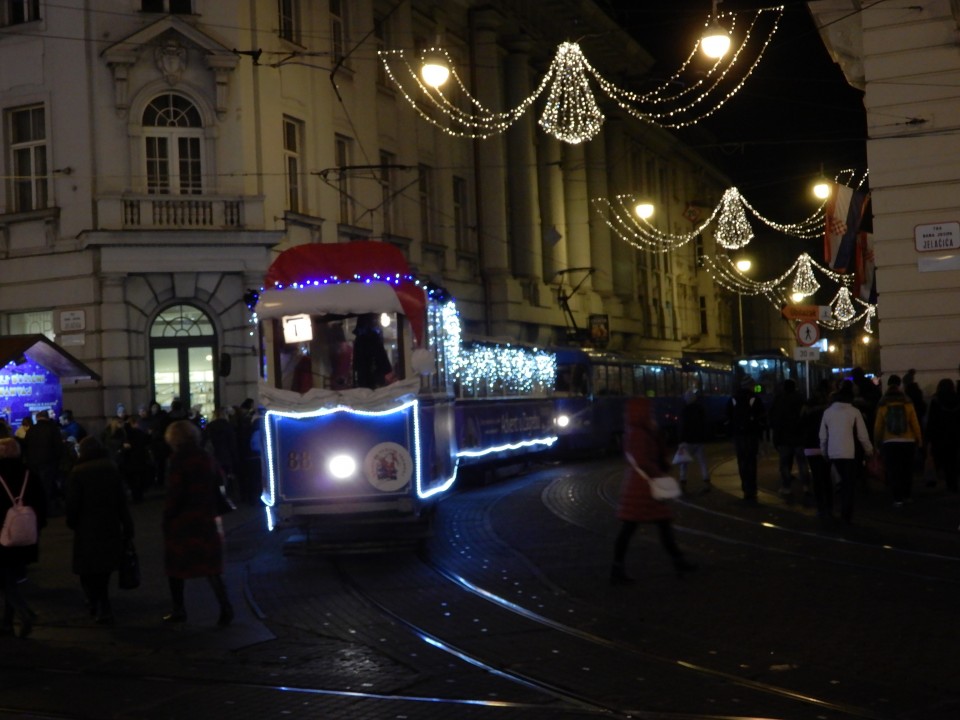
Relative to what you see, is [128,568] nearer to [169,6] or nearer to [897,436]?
[897,436]

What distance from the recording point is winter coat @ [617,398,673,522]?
1301 cm

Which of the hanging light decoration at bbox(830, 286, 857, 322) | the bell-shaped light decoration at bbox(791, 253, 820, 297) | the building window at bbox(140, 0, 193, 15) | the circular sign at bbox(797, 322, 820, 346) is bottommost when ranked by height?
the circular sign at bbox(797, 322, 820, 346)

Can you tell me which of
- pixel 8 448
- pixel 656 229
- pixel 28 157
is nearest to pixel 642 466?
pixel 8 448

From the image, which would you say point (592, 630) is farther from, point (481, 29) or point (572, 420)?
point (481, 29)

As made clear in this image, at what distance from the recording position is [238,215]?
31.4m

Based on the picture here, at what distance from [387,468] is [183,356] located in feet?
53.4

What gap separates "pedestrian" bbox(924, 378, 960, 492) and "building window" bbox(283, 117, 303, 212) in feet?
55.7

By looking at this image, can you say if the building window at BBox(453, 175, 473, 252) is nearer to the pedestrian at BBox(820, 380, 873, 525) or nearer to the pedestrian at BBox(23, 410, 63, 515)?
the pedestrian at BBox(23, 410, 63, 515)

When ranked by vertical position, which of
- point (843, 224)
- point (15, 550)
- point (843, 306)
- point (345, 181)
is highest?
point (345, 181)

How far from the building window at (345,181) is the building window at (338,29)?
2.04 metres

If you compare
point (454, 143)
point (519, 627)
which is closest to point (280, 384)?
point (519, 627)

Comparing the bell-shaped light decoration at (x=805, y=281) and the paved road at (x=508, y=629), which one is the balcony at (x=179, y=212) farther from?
the bell-shaped light decoration at (x=805, y=281)

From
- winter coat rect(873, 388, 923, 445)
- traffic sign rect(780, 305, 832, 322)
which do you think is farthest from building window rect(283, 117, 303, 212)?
winter coat rect(873, 388, 923, 445)

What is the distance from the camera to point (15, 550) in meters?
12.0
